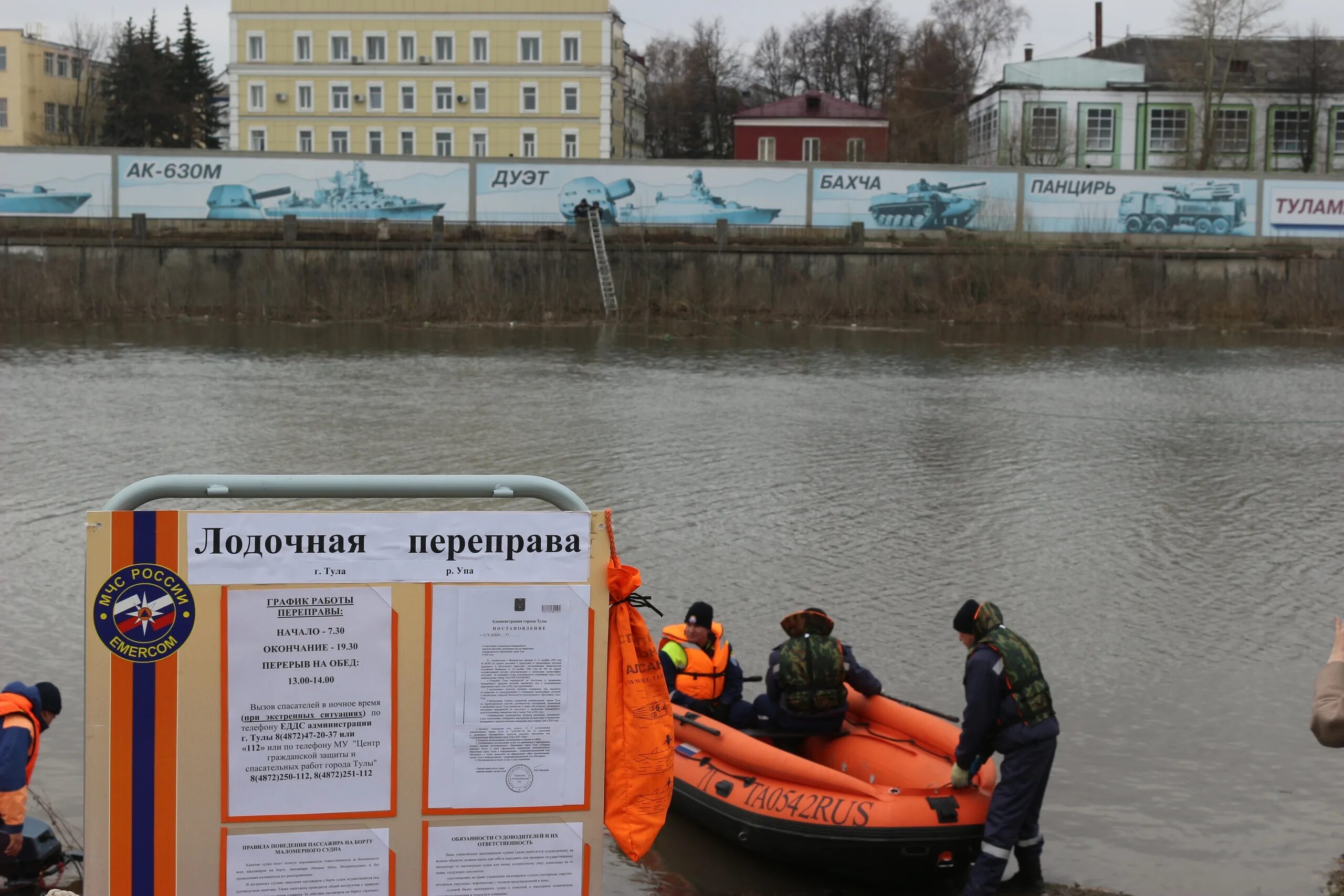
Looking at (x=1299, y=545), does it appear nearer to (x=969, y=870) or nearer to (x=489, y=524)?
(x=969, y=870)

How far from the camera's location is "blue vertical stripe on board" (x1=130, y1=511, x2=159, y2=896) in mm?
3225

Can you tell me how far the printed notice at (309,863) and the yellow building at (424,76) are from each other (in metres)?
66.2

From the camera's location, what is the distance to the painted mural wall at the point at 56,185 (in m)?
39.3

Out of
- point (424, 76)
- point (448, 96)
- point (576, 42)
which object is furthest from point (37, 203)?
point (576, 42)

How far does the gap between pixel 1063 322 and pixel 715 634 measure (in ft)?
108

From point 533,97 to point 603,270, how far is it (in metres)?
32.0

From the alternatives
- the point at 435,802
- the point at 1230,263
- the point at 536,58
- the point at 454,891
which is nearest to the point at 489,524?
the point at 435,802

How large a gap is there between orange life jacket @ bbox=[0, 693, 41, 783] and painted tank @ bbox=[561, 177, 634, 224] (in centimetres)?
3543

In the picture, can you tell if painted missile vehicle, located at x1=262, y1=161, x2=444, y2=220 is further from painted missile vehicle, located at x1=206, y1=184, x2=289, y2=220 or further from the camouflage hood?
the camouflage hood

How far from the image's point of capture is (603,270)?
128 ft

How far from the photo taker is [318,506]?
14023mm

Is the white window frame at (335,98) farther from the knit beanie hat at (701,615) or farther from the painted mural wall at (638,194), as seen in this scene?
the knit beanie hat at (701,615)

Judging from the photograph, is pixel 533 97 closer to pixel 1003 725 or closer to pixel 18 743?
pixel 1003 725

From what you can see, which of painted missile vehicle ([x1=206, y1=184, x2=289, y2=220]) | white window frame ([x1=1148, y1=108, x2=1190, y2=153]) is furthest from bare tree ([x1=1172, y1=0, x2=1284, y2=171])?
painted missile vehicle ([x1=206, y1=184, x2=289, y2=220])
